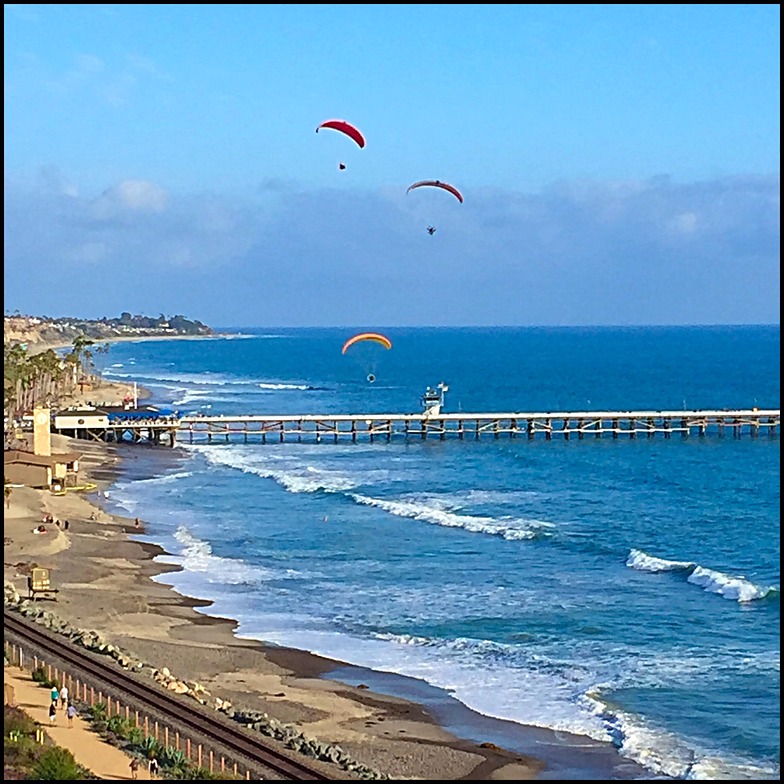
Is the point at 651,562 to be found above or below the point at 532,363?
below

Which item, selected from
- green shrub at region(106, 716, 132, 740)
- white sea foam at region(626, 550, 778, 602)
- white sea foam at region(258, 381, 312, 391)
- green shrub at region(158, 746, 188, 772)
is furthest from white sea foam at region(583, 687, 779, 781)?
white sea foam at region(258, 381, 312, 391)

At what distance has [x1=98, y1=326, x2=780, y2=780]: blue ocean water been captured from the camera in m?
25.3

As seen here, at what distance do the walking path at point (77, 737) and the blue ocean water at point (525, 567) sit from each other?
7.51 m

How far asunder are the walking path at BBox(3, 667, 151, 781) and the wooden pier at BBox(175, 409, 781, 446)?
48592 millimetres

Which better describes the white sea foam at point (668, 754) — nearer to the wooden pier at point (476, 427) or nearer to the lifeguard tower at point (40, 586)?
the lifeguard tower at point (40, 586)

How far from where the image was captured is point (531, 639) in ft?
96.7

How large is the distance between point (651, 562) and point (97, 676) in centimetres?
1965

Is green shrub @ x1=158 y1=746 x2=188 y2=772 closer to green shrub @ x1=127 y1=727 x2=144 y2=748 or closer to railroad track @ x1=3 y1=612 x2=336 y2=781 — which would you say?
green shrub @ x1=127 y1=727 x2=144 y2=748

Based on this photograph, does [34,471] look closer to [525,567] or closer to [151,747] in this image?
[525,567]

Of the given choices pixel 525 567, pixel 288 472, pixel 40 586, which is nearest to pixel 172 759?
pixel 40 586

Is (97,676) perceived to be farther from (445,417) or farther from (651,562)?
(445,417)

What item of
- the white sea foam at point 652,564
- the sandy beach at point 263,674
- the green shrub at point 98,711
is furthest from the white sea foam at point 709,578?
the green shrub at point 98,711

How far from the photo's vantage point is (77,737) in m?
20.7

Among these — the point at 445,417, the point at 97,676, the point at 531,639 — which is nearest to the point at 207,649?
the point at 97,676
